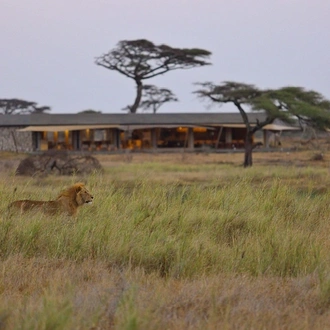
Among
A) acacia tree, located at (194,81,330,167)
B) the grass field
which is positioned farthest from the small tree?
the grass field

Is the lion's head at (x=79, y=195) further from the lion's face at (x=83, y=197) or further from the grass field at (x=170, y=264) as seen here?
the grass field at (x=170, y=264)

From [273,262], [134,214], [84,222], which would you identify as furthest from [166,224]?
[273,262]

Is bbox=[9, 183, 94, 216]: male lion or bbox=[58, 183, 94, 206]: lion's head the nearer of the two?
bbox=[9, 183, 94, 216]: male lion

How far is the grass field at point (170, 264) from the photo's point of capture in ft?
15.4

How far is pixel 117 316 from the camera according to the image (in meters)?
4.62

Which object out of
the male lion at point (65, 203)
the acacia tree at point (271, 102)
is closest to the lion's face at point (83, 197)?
the male lion at point (65, 203)

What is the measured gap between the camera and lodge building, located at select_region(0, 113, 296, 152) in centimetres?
4434

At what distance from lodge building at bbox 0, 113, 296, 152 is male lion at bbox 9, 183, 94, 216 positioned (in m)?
34.4

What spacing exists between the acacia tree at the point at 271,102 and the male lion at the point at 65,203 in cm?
2238

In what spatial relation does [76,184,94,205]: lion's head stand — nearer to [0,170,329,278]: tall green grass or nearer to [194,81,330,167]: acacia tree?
[0,170,329,278]: tall green grass

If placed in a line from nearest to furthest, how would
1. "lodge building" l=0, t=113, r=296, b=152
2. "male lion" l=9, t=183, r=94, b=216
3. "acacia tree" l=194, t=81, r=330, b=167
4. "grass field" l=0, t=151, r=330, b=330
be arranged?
"grass field" l=0, t=151, r=330, b=330
"male lion" l=9, t=183, r=94, b=216
"acacia tree" l=194, t=81, r=330, b=167
"lodge building" l=0, t=113, r=296, b=152

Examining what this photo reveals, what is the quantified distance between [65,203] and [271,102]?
25.8 meters

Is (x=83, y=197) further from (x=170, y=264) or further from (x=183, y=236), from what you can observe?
(x=170, y=264)

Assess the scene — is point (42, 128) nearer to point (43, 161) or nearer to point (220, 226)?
point (43, 161)
